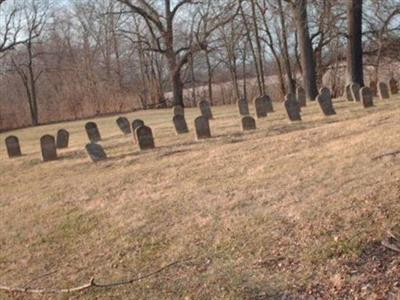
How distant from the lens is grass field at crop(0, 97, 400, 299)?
14.9 feet

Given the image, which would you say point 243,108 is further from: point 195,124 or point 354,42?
point 195,124

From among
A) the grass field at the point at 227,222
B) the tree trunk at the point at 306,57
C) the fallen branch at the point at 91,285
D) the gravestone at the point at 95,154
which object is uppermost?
the tree trunk at the point at 306,57

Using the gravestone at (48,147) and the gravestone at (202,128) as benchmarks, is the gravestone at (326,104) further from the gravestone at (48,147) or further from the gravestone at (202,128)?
the gravestone at (48,147)

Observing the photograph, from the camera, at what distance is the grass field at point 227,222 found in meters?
4.54

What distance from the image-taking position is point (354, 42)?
17.9 m

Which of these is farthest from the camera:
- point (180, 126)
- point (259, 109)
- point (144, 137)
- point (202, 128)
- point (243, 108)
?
point (243, 108)

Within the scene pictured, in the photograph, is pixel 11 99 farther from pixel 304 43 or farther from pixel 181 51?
pixel 304 43

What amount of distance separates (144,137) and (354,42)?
915cm

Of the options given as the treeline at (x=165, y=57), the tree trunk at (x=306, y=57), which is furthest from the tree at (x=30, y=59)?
the tree trunk at (x=306, y=57)

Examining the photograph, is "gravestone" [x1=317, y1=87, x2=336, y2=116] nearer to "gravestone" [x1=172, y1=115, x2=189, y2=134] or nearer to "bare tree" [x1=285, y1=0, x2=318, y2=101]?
"gravestone" [x1=172, y1=115, x2=189, y2=134]

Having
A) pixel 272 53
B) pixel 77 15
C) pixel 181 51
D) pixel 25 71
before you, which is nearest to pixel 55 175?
pixel 181 51

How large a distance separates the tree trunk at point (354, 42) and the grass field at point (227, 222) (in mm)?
8144

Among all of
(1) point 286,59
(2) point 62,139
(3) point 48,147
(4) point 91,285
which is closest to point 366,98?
(3) point 48,147

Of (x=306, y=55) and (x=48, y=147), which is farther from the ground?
(x=306, y=55)
